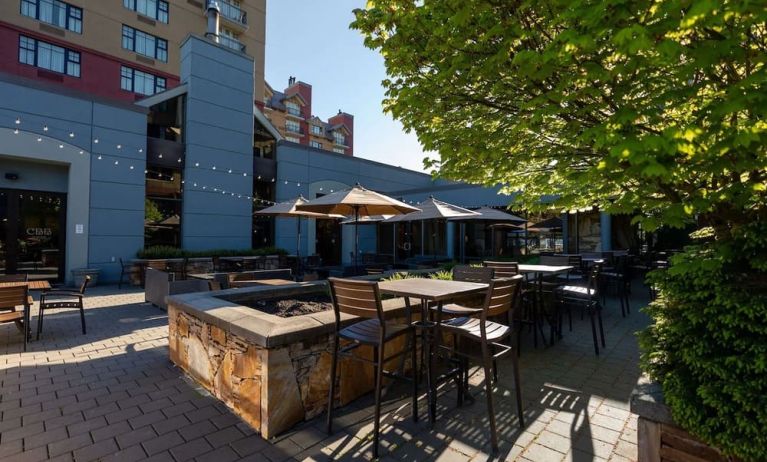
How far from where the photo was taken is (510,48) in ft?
9.37

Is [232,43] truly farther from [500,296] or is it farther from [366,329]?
[500,296]

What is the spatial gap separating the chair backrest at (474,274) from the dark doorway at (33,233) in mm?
11383

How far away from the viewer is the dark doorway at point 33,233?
10.4 meters

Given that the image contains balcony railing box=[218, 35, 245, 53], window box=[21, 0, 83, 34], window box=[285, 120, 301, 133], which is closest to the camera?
window box=[21, 0, 83, 34]

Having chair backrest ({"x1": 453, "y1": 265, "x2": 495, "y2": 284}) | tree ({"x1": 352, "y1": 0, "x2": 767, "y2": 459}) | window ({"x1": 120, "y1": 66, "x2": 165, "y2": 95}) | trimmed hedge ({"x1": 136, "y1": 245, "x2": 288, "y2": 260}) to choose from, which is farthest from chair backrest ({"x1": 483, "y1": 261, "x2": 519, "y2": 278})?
window ({"x1": 120, "y1": 66, "x2": 165, "y2": 95})

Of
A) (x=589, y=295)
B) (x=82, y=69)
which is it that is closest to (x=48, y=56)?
(x=82, y=69)

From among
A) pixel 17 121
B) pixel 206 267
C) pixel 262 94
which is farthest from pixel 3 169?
pixel 262 94

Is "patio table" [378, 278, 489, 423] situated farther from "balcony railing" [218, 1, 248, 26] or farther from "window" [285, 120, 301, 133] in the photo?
"window" [285, 120, 301, 133]

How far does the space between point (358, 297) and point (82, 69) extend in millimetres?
23386

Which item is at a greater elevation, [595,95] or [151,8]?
[151,8]

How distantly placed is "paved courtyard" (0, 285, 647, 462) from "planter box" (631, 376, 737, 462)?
23.0 inches

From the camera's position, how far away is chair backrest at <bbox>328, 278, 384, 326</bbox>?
2578 millimetres

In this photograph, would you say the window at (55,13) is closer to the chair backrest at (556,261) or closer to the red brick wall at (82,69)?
the red brick wall at (82,69)

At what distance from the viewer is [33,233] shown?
10.7 metres
